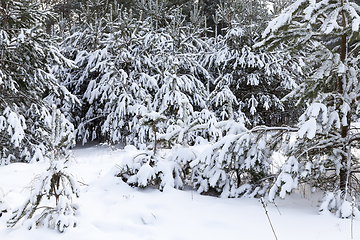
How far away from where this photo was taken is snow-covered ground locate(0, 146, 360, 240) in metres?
2.71

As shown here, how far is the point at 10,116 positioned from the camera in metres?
5.85

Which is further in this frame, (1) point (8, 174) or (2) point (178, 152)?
(1) point (8, 174)

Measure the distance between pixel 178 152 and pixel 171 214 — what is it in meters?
1.20

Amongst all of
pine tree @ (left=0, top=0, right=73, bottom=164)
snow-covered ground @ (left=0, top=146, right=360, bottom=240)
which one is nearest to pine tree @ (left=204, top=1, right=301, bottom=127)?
pine tree @ (left=0, top=0, right=73, bottom=164)

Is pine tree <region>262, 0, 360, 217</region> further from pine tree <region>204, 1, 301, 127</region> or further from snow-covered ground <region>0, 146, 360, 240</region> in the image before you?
pine tree <region>204, 1, 301, 127</region>

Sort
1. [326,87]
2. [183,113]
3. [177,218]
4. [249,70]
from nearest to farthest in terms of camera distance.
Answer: [177,218]
[326,87]
[183,113]
[249,70]

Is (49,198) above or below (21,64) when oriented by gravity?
below

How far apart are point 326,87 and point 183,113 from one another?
2044 millimetres

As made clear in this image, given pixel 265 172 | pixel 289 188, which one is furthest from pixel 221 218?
pixel 265 172

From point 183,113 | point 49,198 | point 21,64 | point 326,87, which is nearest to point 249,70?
point 183,113

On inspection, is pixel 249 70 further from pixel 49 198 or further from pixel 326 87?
pixel 49 198

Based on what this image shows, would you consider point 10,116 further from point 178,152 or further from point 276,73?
point 276,73

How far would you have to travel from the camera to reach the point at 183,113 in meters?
4.49

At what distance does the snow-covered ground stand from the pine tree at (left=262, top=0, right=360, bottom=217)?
0.41 m
